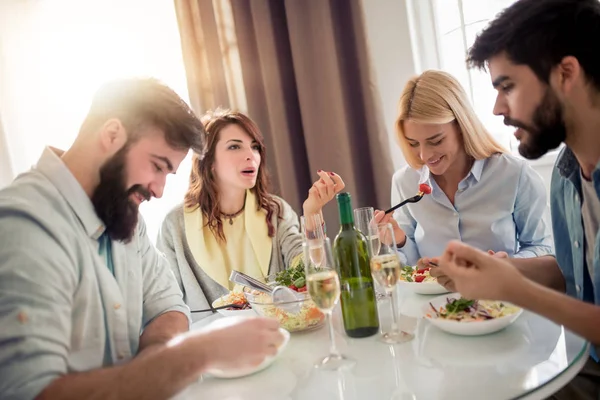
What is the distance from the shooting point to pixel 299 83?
2559mm

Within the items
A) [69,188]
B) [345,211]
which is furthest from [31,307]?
[345,211]

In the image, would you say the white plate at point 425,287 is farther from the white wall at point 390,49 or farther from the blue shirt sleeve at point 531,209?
the white wall at point 390,49

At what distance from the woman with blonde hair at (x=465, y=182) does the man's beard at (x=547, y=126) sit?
0.72m

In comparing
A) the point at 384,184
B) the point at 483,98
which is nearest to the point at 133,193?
the point at 384,184

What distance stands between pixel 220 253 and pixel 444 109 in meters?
1.11

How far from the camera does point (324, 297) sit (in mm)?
1050

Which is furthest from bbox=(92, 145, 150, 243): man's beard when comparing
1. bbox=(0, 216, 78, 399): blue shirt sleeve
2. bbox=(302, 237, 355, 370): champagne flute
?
bbox=(302, 237, 355, 370): champagne flute

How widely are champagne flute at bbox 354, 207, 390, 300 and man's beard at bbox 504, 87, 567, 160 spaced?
1.44 ft

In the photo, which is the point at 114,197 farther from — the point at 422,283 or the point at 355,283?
the point at 422,283

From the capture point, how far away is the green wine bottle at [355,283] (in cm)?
117

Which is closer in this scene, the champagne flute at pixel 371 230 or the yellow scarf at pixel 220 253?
the champagne flute at pixel 371 230

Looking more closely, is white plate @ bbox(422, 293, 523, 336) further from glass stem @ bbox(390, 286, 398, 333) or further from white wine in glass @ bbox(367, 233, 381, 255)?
white wine in glass @ bbox(367, 233, 381, 255)

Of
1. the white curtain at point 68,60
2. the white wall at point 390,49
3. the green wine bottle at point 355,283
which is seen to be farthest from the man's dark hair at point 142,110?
the white curtain at point 68,60

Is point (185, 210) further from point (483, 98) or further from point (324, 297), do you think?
point (483, 98)
